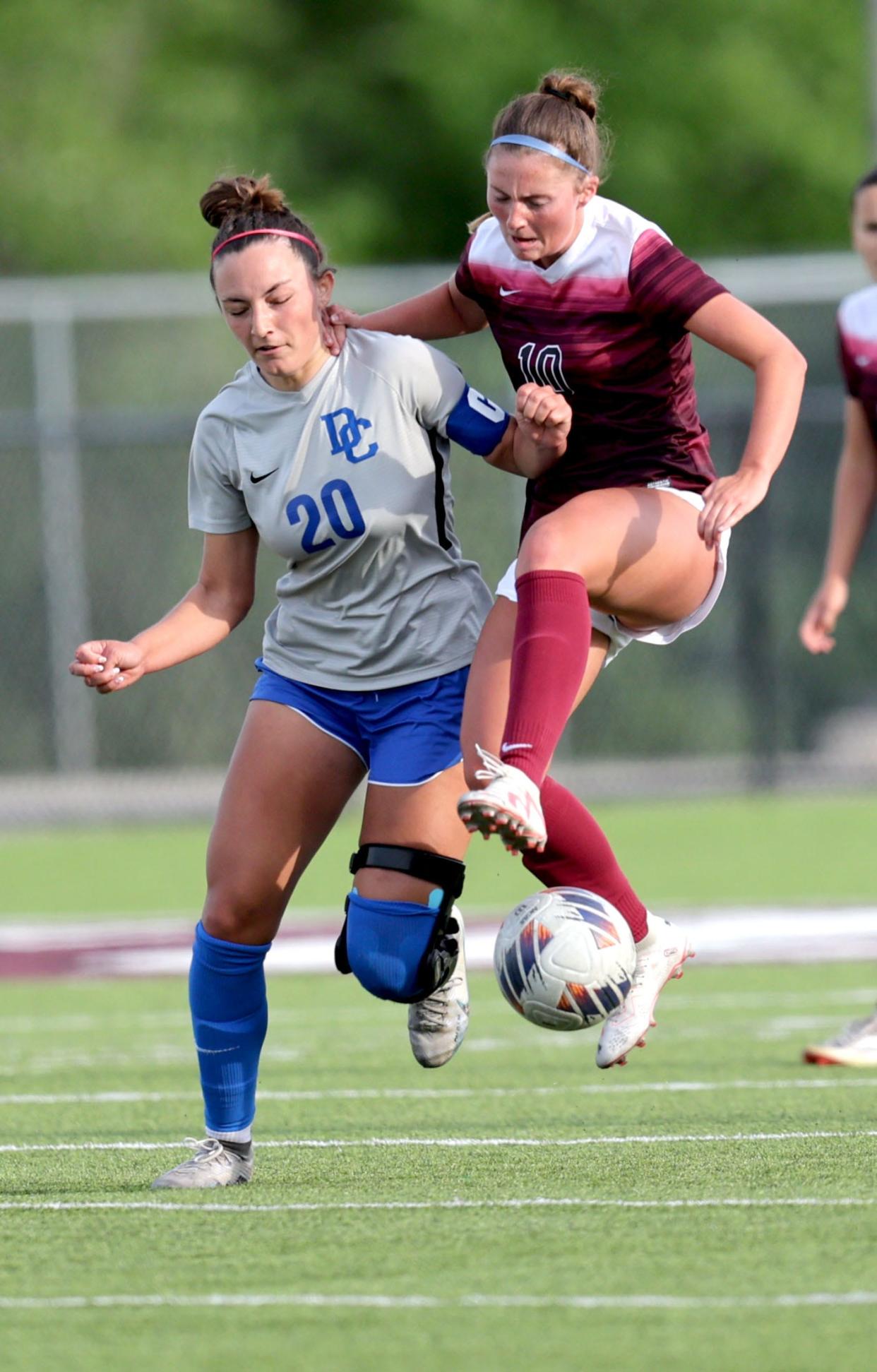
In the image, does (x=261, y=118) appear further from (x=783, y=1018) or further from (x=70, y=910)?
(x=783, y=1018)

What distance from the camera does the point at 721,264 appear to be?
16969mm

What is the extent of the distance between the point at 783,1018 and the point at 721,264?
10504 mm

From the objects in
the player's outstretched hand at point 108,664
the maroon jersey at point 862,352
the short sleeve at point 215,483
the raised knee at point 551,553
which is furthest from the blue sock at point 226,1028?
the maroon jersey at point 862,352

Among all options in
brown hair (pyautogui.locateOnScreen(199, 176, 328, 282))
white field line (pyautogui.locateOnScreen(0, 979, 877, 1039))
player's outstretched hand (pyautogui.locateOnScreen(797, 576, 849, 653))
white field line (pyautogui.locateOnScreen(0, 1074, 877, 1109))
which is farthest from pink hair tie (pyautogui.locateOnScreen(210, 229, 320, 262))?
white field line (pyautogui.locateOnScreen(0, 979, 877, 1039))

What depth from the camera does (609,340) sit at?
4.83 metres

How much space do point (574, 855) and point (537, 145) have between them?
147cm

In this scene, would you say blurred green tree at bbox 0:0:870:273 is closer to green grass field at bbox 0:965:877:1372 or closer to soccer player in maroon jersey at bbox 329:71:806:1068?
green grass field at bbox 0:965:877:1372

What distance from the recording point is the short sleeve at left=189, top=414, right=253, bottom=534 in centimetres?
496

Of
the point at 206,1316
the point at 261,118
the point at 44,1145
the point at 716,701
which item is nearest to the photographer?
the point at 206,1316

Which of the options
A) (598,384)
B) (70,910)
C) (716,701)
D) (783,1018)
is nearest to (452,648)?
(598,384)

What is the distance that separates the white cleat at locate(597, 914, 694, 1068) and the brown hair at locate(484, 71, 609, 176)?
166 cm

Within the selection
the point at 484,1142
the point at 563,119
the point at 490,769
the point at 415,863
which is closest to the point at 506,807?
the point at 490,769

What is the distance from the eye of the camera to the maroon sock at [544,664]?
14.9ft

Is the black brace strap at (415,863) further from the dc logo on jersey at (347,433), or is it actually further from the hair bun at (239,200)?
the hair bun at (239,200)
